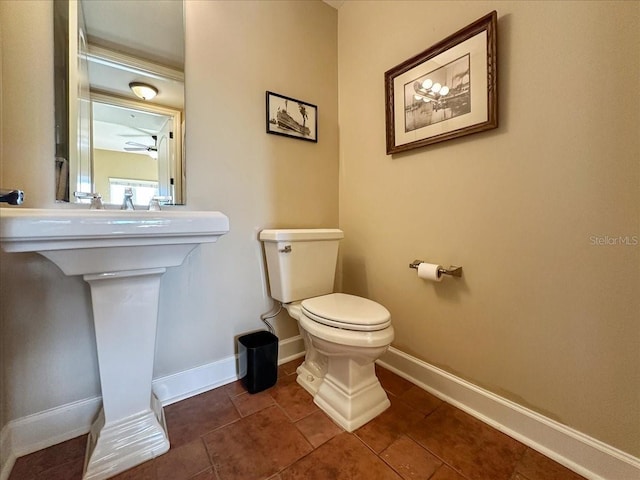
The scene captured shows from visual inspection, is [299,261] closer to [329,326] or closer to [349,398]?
[329,326]

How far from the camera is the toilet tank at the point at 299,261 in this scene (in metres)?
1.44

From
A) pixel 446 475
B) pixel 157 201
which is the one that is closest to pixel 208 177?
pixel 157 201

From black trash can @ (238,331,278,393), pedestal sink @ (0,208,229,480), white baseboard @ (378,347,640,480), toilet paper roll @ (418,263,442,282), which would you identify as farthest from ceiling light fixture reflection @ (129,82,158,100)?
white baseboard @ (378,347,640,480)

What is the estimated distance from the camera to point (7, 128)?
993 millimetres

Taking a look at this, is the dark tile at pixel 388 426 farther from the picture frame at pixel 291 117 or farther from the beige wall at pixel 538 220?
the picture frame at pixel 291 117

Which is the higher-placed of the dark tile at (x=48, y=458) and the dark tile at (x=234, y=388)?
the dark tile at (x=234, y=388)

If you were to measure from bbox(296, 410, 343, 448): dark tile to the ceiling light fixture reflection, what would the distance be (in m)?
1.66

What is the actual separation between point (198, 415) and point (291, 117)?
1667 mm

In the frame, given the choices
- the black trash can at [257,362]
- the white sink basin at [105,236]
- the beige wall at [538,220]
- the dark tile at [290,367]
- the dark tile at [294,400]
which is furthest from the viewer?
the dark tile at [290,367]

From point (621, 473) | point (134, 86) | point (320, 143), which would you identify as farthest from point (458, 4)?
point (621, 473)

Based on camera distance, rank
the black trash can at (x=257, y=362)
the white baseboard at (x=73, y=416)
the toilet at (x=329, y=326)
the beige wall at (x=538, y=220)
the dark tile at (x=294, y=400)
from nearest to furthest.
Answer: the beige wall at (x=538, y=220) < the white baseboard at (x=73, y=416) < the toilet at (x=329, y=326) < the dark tile at (x=294, y=400) < the black trash can at (x=257, y=362)

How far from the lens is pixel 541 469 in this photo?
96 centimetres

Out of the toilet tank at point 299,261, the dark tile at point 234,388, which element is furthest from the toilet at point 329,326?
the dark tile at point 234,388

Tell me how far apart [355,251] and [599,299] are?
115cm
